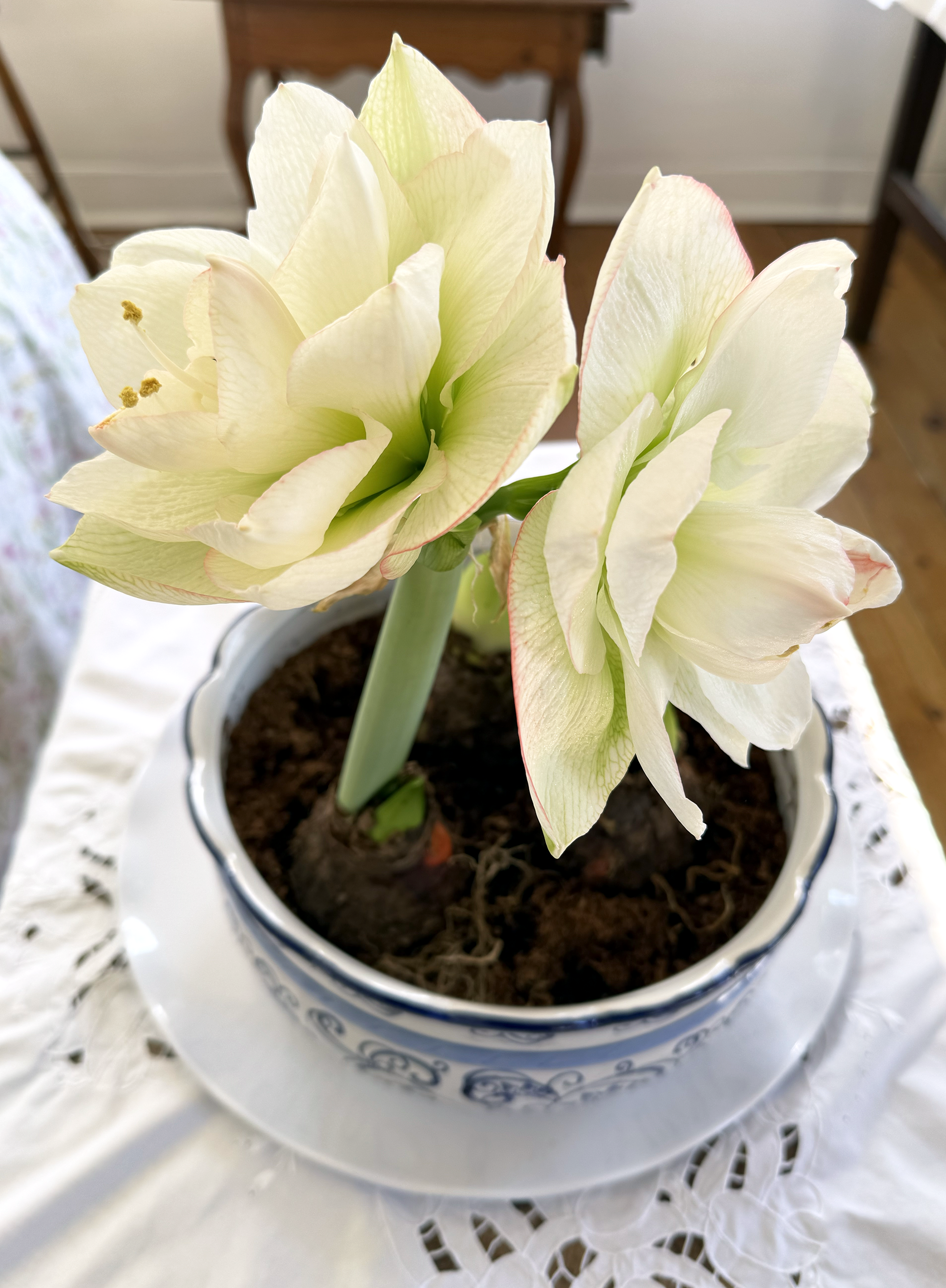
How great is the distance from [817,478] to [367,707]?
0.47 feet

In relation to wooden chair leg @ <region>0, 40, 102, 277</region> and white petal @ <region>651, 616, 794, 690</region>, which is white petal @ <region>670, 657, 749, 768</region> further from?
wooden chair leg @ <region>0, 40, 102, 277</region>

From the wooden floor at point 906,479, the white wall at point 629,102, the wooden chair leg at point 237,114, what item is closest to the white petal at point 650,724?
the wooden floor at point 906,479

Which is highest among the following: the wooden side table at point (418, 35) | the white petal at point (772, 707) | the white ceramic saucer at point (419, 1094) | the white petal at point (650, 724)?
Result: the white petal at point (650, 724)

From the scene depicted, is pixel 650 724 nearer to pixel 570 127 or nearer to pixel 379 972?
pixel 379 972

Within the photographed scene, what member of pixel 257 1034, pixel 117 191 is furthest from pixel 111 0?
pixel 257 1034

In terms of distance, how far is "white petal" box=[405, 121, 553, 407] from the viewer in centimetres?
17

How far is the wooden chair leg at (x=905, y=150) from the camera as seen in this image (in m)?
1.18

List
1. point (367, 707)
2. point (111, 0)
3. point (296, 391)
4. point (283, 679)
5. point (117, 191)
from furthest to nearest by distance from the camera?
point (117, 191)
point (111, 0)
point (283, 679)
point (367, 707)
point (296, 391)

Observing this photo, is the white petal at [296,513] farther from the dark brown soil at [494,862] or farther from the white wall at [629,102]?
the white wall at [629,102]

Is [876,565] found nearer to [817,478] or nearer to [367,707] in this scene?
[817,478]

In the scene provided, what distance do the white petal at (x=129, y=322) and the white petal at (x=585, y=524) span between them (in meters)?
0.10

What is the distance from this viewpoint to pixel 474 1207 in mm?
352

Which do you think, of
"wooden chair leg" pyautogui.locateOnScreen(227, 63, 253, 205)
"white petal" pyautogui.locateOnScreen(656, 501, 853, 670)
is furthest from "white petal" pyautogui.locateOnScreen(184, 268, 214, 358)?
"wooden chair leg" pyautogui.locateOnScreen(227, 63, 253, 205)

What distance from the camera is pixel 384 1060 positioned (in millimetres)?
318
